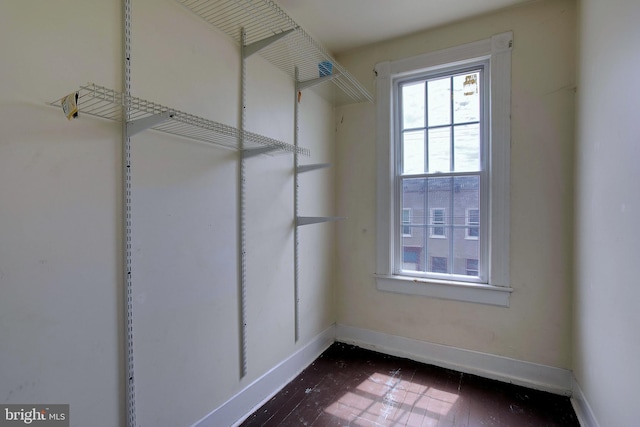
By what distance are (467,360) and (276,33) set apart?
2.62 meters

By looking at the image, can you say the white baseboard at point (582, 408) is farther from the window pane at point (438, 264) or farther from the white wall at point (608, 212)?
the window pane at point (438, 264)

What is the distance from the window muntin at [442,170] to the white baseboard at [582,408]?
84 cm

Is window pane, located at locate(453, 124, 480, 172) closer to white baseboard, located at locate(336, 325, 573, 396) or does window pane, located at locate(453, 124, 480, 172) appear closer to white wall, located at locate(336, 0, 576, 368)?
white wall, located at locate(336, 0, 576, 368)

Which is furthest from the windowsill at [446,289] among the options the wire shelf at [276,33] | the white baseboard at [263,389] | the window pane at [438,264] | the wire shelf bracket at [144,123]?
the wire shelf bracket at [144,123]

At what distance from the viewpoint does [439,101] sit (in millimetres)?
2459

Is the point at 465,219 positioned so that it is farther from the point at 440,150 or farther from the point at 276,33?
the point at 276,33

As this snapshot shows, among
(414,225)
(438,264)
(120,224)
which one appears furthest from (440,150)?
(120,224)

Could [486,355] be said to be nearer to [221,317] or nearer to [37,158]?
[221,317]

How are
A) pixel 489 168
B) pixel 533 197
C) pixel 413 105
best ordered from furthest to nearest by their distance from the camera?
pixel 413 105
pixel 489 168
pixel 533 197

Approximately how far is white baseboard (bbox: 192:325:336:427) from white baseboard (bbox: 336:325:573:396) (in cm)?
38

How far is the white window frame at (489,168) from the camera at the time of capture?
7.11 feet

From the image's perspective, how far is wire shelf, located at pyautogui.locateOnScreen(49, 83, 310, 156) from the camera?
3.23 ft

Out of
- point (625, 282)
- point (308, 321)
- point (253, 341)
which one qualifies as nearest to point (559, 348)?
point (625, 282)

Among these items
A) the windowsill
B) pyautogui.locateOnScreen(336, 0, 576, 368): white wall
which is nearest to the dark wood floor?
pyautogui.locateOnScreen(336, 0, 576, 368): white wall
